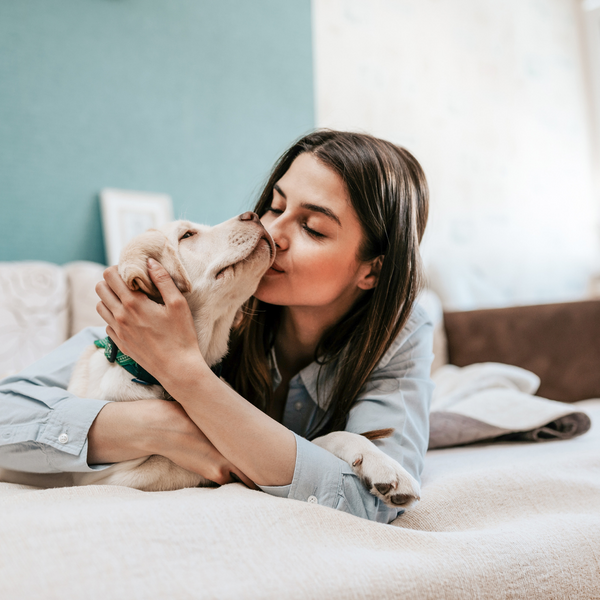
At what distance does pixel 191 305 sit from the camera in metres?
1.03

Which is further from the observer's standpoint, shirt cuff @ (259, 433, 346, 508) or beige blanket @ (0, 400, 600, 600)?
shirt cuff @ (259, 433, 346, 508)

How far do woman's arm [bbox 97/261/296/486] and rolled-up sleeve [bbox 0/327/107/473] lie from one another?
17 cm

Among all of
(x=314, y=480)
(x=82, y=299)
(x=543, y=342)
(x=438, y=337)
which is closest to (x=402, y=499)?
(x=314, y=480)

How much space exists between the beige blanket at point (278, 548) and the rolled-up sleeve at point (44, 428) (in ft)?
0.27

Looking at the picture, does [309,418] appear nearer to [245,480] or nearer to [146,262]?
[245,480]

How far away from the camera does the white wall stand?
3436 millimetres

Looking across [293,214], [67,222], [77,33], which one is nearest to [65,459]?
[293,214]

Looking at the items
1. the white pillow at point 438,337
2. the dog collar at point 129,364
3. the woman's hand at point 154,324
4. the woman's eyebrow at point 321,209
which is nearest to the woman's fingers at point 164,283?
the woman's hand at point 154,324

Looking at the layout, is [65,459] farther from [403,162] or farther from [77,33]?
[77,33]

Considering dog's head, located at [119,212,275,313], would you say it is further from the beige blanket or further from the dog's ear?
the beige blanket

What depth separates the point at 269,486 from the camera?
0.91 m

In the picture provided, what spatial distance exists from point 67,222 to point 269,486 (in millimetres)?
1991

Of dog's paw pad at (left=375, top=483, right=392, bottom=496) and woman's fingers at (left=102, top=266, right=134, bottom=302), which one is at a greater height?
woman's fingers at (left=102, top=266, right=134, bottom=302)

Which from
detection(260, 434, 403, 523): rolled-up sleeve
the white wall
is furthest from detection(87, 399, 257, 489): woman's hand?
the white wall
